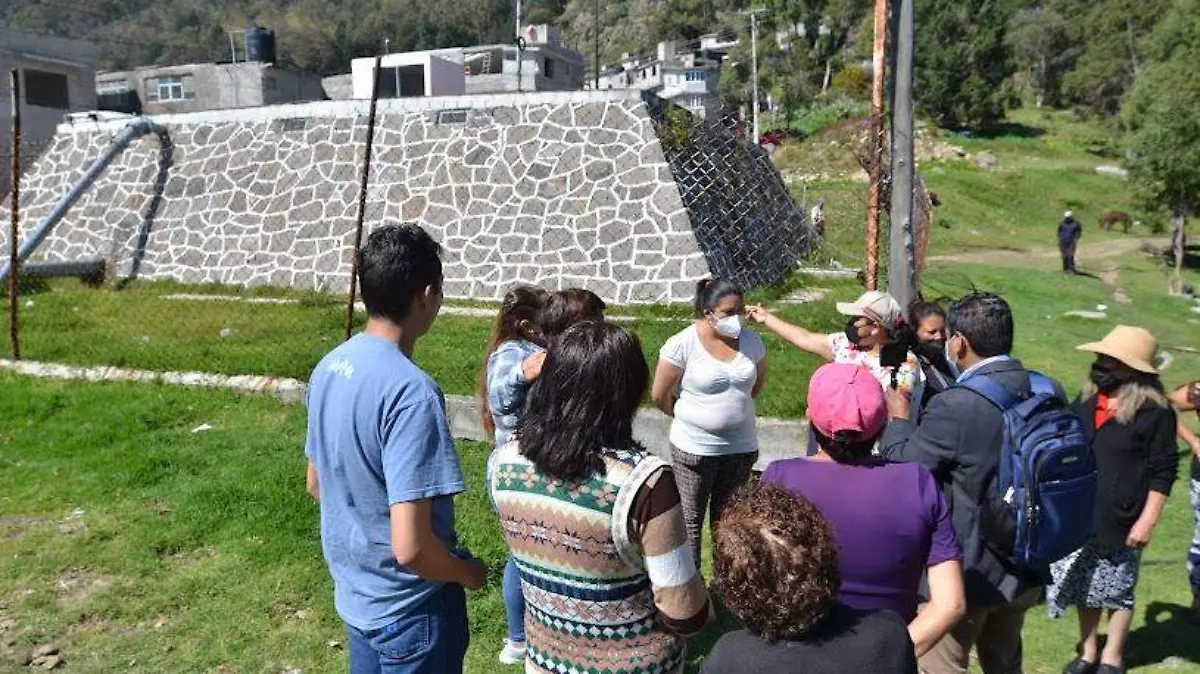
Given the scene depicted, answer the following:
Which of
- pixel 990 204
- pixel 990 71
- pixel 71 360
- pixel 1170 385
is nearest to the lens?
pixel 71 360

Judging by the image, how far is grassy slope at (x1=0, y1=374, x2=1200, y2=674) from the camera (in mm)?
Answer: 3807

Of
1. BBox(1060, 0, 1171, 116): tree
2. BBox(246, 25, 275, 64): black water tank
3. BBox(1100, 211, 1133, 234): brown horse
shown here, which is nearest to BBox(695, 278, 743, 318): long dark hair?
BBox(246, 25, 275, 64): black water tank

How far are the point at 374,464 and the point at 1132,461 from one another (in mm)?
3084

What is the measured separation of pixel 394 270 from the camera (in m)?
2.23

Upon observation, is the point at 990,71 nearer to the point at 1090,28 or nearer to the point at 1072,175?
the point at 1072,175

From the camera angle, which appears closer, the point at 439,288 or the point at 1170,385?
the point at 439,288

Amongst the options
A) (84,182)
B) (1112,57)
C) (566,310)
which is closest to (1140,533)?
(566,310)

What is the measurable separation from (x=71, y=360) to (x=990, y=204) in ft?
94.9

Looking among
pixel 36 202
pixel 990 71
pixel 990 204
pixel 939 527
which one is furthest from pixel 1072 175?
pixel 939 527

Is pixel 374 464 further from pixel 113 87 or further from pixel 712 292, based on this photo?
pixel 113 87

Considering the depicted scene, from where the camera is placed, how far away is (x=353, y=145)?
14305 millimetres

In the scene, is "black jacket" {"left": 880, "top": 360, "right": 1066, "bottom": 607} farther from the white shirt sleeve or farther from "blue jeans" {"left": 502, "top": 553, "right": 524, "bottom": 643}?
"blue jeans" {"left": 502, "top": 553, "right": 524, "bottom": 643}

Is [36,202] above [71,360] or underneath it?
above

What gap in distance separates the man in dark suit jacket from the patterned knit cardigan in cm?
109
